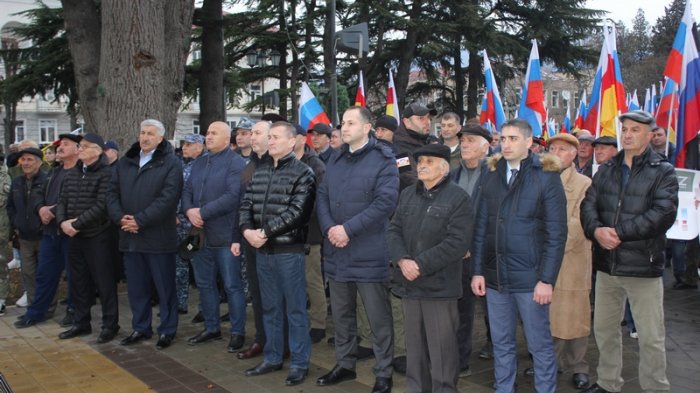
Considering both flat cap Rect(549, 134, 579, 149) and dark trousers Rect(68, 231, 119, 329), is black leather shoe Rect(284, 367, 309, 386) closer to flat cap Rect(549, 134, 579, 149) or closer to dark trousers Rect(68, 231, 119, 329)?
dark trousers Rect(68, 231, 119, 329)

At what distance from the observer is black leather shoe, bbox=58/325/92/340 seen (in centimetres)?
689

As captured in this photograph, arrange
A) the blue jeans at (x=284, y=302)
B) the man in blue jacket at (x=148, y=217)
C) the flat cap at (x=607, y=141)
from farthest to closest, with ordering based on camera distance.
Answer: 1. the man in blue jacket at (x=148, y=217)
2. the flat cap at (x=607, y=141)
3. the blue jeans at (x=284, y=302)

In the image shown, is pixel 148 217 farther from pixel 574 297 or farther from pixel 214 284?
pixel 574 297

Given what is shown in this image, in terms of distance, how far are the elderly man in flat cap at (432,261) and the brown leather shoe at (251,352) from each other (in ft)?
6.56

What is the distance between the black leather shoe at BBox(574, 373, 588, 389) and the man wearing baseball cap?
215cm

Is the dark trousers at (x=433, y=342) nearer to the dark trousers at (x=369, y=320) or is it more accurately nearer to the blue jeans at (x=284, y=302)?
the dark trousers at (x=369, y=320)

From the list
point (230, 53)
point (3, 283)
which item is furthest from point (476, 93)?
point (3, 283)

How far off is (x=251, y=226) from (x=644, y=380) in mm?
3299

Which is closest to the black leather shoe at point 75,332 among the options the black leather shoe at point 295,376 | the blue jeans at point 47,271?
the blue jeans at point 47,271

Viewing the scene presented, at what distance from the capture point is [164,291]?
6578 millimetres

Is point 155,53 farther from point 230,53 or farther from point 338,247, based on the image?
point 230,53

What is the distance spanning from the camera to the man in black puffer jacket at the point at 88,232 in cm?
675

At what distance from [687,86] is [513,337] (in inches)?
138

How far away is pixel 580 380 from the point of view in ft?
16.6
